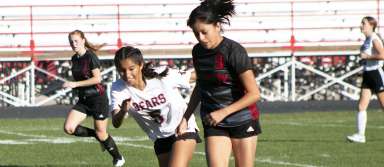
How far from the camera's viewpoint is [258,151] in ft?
46.8

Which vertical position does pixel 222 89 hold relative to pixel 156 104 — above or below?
above

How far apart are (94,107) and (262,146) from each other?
2738 millimetres

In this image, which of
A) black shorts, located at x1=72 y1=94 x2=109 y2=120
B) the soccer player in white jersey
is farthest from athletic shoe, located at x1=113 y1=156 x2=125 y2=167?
the soccer player in white jersey

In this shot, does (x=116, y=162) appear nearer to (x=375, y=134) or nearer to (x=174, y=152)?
(x=174, y=152)

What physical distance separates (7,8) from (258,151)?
606 inches

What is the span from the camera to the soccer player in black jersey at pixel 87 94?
13.4 m

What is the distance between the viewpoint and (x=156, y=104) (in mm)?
8453

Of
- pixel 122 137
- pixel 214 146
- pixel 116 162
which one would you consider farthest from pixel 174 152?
pixel 122 137

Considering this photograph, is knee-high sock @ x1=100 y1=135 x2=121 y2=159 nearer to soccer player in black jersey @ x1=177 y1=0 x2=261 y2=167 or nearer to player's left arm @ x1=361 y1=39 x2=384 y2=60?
player's left arm @ x1=361 y1=39 x2=384 y2=60

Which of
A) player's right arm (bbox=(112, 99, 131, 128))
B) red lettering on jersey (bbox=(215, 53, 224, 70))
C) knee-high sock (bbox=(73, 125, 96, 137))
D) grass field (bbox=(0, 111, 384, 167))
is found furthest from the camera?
knee-high sock (bbox=(73, 125, 96, 137))

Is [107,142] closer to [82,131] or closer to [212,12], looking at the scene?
[82,131]

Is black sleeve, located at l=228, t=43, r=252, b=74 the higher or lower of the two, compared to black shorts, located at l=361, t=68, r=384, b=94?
higher

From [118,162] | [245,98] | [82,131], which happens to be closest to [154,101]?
[245,98]

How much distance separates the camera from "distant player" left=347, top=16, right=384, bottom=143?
51.0 feet
